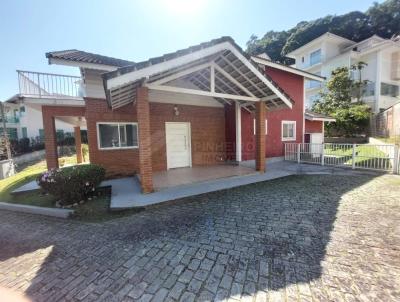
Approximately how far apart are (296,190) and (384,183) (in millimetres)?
3301

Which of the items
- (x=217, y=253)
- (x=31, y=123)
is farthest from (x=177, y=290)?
(x=31, y=123)

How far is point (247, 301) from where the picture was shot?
7.21 feet

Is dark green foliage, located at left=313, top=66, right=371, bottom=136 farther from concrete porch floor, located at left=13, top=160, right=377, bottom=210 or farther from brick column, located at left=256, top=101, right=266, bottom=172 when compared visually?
brick column, located at left=256, top=101, right=266, bottom=172

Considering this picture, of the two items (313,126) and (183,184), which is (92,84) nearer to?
(183,184)

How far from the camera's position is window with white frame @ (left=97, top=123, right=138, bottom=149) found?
326 inches

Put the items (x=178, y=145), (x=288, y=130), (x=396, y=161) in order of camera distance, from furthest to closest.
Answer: (x=288, y=130), (x=178, y=145), (x=396, y=161)

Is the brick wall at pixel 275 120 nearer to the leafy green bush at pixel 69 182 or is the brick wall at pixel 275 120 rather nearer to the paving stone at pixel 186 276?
the leafy green bush at pixel 69 182

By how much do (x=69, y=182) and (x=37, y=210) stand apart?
4.12ft

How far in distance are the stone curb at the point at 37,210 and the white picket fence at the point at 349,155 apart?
11.1m

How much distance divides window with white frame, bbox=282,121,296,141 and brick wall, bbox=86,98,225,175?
4.16 meters

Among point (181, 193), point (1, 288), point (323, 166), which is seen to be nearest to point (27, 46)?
point (181, 193)

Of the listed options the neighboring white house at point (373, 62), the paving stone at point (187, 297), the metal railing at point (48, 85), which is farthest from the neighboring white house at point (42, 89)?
the neighboring white house at point (373, 62)

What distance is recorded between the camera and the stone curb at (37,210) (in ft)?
17.0

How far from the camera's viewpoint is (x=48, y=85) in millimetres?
8820
